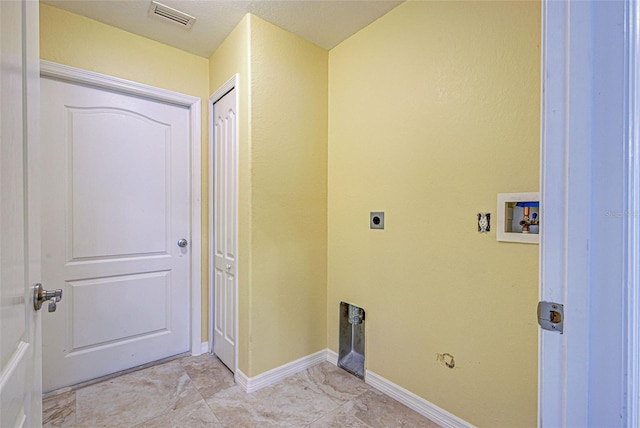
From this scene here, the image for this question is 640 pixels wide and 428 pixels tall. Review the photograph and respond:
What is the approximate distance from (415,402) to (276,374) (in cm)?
90

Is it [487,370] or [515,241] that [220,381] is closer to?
[487,370]

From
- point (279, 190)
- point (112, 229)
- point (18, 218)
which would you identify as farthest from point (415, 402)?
point (112, 229)

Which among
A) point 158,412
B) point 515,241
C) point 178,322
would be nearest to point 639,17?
point 515,241

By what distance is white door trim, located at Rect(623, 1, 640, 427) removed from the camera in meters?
0.47

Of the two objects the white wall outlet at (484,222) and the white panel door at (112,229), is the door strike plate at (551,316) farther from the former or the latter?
the white panel door at (112,229)

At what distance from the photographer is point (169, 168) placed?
2.25m

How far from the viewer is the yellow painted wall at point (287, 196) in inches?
75.2

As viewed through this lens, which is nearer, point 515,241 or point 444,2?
point 515,241

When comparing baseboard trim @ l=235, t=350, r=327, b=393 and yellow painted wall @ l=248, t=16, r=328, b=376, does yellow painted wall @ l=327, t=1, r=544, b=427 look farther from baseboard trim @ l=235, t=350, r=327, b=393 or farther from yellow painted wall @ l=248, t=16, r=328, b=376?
baseboard trim @ l=235, t=350, r=327, b=393

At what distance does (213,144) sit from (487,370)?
7.67 feet

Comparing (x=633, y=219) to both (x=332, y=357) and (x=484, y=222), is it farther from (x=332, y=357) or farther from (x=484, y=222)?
(x=332, y=357)

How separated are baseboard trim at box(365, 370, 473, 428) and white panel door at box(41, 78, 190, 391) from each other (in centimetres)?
152

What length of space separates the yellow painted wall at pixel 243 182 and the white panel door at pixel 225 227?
9 cm

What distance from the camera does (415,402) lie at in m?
1.69
